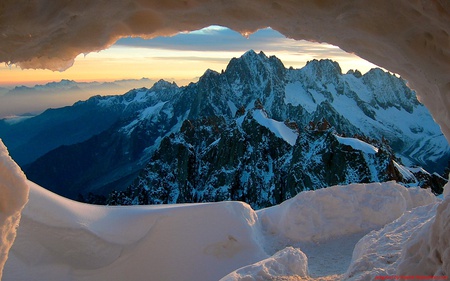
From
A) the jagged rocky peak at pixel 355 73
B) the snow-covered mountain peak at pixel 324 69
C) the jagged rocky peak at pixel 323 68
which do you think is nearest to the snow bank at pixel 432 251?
the snow-covered mountain peak at pixel 324 69

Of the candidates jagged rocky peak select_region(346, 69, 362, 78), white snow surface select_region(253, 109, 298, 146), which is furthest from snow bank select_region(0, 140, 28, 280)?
jagged rocky peak select_region(346, 69, 362, 78)

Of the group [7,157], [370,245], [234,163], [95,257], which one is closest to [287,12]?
[7,157]

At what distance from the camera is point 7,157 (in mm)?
3748

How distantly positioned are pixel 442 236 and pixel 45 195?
27.8 ft

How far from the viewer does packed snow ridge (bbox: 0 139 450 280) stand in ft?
22.7

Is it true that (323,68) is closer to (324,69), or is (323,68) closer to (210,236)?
(324,69)

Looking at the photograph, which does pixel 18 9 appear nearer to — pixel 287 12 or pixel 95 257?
pixel 287 12

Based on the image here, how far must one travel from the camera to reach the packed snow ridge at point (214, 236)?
22.7 ft

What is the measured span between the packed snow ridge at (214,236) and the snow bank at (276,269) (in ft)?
0.06

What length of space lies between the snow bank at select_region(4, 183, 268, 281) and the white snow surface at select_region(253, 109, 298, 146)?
42657 millimetres

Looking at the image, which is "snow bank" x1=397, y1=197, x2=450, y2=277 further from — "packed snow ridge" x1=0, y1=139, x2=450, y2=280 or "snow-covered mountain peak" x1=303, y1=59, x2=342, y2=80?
"snow-covered mountain peak" x1=303, y1=59, x2=342, y2=80

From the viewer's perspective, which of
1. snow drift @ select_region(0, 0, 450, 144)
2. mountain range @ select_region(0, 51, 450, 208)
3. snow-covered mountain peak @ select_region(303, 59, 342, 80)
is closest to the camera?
A: snow drift @ select_region(0, 0, 450, 144)

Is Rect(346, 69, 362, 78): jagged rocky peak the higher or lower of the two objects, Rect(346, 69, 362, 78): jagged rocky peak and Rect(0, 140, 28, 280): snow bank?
the lower

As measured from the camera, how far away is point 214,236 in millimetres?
9562
